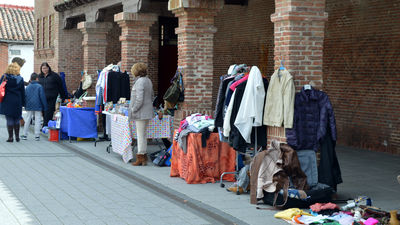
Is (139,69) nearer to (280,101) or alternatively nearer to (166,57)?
(280,101)

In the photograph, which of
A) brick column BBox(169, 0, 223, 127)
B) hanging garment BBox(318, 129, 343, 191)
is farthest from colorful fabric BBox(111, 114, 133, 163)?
hanging garment BBox(318, 129, 343, 191)

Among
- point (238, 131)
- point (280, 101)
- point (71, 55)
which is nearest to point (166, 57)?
point (71, 55)

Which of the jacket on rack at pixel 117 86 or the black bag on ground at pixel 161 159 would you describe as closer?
the black bag on ground at pixel 161 159

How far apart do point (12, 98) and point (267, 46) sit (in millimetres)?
7474

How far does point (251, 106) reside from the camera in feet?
28.1

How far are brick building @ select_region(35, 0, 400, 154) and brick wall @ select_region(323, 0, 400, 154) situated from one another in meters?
0.02

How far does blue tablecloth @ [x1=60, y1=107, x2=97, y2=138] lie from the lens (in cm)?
1507

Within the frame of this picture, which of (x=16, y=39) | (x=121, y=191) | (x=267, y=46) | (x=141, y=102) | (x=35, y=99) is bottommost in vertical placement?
(x=121, y=191)

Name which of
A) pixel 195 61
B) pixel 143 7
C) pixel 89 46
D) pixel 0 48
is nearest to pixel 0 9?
pixel 0 48

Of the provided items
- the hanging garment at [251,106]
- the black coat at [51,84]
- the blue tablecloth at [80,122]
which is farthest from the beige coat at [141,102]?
the black coat at [51,84]

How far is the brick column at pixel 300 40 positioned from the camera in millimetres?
8422

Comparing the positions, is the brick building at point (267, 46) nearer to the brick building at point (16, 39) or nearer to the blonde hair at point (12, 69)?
the blonde hair at point (12, 69)

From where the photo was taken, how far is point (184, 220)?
7.36 m

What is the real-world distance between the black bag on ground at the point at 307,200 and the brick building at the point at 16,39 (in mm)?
31551
